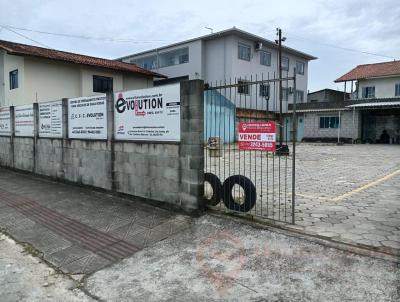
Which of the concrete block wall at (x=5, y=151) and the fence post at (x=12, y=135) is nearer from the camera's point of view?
the fence post at (x=12, y=135)

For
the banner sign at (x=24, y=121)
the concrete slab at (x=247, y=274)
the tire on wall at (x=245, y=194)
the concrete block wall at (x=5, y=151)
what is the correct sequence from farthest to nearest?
the concrete block wall at (x=5, y=151) < the banner sign at (x=24, y=121) < the tire on wall at (x=245, y=194) < the concrete slab at (x=247, y=274)

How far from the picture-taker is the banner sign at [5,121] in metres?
13.1

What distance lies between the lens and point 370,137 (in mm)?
31453

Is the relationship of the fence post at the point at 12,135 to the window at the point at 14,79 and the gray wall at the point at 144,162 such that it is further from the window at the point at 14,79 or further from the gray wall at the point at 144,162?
the window at the point at 14,79

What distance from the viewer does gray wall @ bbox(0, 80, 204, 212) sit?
6.14m

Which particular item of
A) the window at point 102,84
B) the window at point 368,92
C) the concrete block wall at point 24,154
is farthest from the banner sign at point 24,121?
the window at point 368,92

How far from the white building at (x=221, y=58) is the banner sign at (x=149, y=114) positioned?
65.4 ft

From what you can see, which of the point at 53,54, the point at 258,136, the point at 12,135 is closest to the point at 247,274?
the point at 258,136

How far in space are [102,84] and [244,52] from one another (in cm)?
1318

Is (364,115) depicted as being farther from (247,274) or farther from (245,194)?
(247,274)

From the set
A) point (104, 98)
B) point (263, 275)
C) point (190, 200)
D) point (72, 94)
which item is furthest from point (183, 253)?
point (72, 94)

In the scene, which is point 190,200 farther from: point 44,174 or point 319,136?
point 319,136

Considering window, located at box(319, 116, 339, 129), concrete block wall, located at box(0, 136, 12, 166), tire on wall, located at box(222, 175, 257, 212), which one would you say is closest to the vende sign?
tire on wall, located at box(222, 175, 257, 212)

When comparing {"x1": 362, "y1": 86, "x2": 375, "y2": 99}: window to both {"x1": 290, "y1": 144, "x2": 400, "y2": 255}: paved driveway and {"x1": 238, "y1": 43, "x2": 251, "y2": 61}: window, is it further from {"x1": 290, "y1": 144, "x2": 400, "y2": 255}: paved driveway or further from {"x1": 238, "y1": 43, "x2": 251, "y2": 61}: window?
{"x1": 290, "y1": 144, "x2": 400, "y2": 255}: paved driveway
